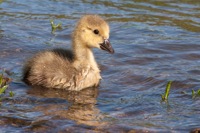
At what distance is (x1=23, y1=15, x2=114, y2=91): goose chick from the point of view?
7.66m

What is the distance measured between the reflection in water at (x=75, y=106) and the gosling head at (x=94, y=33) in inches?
23.6

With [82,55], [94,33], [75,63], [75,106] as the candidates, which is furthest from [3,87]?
[94,33]

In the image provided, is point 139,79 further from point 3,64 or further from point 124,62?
A: point 3,64

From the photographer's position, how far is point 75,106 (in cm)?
684

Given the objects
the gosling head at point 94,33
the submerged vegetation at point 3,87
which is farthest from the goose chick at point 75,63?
the submerged vegetation at point 3,87

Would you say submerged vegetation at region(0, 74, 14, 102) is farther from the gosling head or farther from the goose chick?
the gosling head

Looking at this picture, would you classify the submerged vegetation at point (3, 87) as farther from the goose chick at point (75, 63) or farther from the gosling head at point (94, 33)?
the gosling head at point (94, 33)

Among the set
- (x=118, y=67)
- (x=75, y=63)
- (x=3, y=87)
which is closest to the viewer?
(x=3, y=87)

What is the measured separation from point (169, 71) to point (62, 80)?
1.52 meters

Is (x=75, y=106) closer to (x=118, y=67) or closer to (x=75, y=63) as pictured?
(x=75, y=63)

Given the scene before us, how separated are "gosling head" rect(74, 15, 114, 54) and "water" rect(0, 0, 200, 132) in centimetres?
52

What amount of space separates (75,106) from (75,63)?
1113mm

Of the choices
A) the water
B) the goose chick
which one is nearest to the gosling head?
the goose chick

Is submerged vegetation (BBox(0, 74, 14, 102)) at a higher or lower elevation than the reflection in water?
higher
